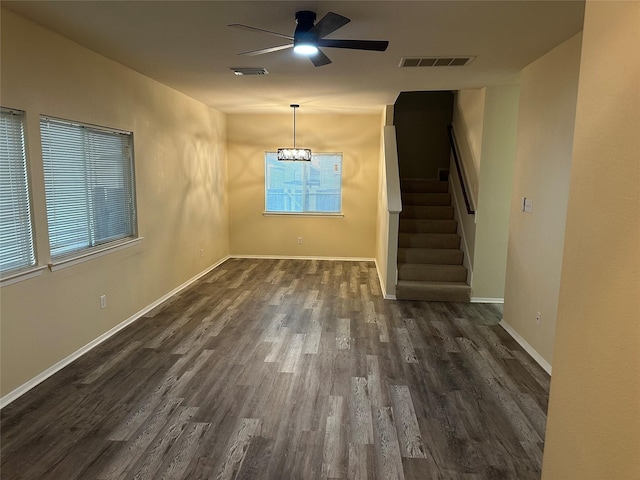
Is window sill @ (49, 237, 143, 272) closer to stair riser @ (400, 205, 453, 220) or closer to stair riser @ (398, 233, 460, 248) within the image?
stair riser @ (398, 233, 460, 248)

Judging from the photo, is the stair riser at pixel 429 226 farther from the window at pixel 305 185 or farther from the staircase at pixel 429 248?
the window at pixel 305 185

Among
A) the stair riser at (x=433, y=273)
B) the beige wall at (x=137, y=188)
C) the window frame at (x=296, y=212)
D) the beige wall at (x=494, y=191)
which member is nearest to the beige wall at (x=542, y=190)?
the beige wall at (x=494, y=191)

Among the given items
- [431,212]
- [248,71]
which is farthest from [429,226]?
[248,71]

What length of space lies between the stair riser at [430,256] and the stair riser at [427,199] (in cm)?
111

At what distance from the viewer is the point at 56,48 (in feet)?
10.3

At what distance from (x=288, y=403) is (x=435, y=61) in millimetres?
3129

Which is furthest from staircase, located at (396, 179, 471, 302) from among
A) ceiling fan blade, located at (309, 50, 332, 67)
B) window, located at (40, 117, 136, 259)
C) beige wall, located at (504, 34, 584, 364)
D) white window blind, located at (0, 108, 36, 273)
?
white window blind, located at (0, 108, 36, 273)

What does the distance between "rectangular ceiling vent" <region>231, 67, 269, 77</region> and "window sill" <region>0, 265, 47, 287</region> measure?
96.3 inches

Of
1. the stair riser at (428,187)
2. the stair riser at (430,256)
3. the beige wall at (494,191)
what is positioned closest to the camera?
the beige wall at (494,191)

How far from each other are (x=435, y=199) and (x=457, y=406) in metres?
4.22

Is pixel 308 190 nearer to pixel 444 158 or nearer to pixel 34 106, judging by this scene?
pixel 444 158

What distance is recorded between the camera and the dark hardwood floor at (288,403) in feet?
7.42

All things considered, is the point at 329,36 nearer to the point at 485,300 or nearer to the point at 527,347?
the point at 527,347

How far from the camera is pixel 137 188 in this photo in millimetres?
4379
